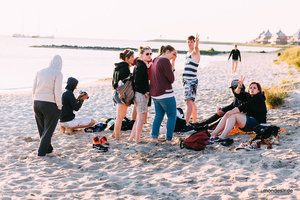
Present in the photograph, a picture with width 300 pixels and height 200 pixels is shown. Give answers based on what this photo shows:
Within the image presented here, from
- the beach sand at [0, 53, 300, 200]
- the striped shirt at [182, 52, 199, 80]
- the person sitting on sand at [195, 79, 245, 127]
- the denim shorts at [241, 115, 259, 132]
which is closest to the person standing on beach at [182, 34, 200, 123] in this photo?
the striped shirt at [182, 52, 199, 80]

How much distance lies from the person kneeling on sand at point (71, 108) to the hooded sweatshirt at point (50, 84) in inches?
50.2

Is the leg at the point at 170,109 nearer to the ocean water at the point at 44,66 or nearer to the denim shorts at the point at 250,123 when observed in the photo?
the denim shorts at the point at 250,123

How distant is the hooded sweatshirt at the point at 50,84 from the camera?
4809 millimetres

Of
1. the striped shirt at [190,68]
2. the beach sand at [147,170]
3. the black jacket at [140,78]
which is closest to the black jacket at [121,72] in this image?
the black jacket at [140,78]

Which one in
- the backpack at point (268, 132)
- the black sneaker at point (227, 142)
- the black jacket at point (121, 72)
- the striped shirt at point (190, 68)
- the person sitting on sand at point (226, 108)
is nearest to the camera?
the backpack at point (268, 132)

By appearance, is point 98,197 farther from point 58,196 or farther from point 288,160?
point 288,160

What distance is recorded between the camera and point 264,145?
5.11 m

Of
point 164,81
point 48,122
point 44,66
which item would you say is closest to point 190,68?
point 164,81

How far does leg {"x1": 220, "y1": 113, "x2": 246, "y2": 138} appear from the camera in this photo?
5484mm

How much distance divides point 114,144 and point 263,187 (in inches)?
115

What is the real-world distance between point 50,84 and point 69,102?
1.46m

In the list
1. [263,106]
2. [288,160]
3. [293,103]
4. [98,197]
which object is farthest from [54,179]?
[293,103]

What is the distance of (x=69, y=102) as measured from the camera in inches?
246

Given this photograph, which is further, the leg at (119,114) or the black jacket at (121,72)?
the leg at (119,114)
